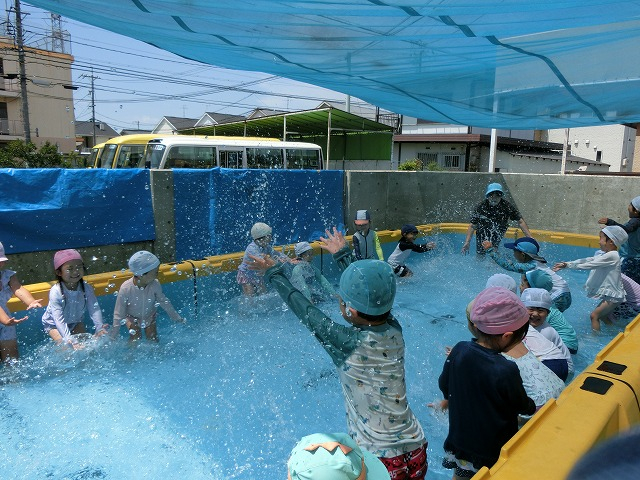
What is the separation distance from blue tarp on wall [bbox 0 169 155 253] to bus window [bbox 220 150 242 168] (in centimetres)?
532

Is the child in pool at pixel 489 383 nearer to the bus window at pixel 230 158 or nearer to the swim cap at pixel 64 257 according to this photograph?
the swim cap at pixel 64 257

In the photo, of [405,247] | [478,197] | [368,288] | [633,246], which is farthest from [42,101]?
[368,288]

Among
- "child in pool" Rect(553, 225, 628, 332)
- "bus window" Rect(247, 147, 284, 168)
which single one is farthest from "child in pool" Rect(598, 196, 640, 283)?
"bus window" Rect(247, 147, 284, 168)

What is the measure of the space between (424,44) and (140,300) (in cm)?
364

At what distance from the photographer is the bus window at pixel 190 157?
1055cm

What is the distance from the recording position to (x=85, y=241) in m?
5.69

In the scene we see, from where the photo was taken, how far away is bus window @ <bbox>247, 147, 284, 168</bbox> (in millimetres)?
11914

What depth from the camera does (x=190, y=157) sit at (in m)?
10.7

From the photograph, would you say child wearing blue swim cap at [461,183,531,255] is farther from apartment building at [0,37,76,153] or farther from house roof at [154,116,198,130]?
house roof at [154,116,198,130]

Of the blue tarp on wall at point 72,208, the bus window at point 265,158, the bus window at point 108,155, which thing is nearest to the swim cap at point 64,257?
the blue tarp on wall at point 72,208

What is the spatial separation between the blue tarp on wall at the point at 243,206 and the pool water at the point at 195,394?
0.83m

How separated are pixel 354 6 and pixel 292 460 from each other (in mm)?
2580

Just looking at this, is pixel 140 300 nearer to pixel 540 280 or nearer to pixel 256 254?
pixel 256 254

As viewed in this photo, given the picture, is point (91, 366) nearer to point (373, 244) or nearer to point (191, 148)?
point (373, 244)
